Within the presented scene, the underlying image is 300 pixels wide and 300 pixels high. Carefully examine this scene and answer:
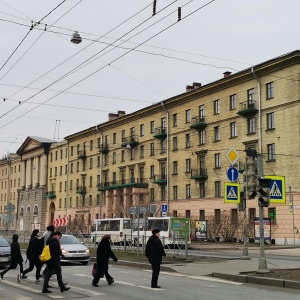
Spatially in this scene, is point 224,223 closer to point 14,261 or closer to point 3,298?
point 14,261

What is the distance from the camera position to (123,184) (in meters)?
68.1

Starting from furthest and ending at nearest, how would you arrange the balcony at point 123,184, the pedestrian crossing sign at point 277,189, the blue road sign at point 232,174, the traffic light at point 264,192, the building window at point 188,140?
1. the balcony at point 123,184
2. the building window at point 188,140
3. the blue road sign at point 232,174
4. the pedestrian crossing sign at point 277,189
5. the traffic light at point 264,192

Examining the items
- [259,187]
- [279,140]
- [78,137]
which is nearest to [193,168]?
[279,140]

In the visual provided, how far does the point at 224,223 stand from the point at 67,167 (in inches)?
1594

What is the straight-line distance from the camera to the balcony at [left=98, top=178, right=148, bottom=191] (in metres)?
65.6

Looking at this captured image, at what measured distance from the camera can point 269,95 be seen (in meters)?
48.5

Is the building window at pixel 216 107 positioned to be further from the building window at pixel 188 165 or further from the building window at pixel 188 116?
the building window at pixel 188 165

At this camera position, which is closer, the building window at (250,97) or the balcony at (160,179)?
the building window at (250,97)

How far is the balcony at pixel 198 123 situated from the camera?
56312mm

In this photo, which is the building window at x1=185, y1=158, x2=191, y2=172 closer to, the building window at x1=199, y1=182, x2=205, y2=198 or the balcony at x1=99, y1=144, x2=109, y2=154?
the building window at x1=199, y1=182, x2=205, y2=198

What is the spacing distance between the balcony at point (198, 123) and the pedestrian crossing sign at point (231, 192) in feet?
→ 105

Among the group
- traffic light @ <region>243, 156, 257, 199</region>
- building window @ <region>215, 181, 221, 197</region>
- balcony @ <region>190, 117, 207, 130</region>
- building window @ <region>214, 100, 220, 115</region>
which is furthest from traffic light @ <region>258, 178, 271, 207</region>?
balcony @ <region>190, 117, 207, 130</region>

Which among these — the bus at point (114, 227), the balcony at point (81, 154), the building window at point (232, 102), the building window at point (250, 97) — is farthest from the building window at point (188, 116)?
the balcony at point (81, 154)

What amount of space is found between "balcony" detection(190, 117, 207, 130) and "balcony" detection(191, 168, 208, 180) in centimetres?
459
